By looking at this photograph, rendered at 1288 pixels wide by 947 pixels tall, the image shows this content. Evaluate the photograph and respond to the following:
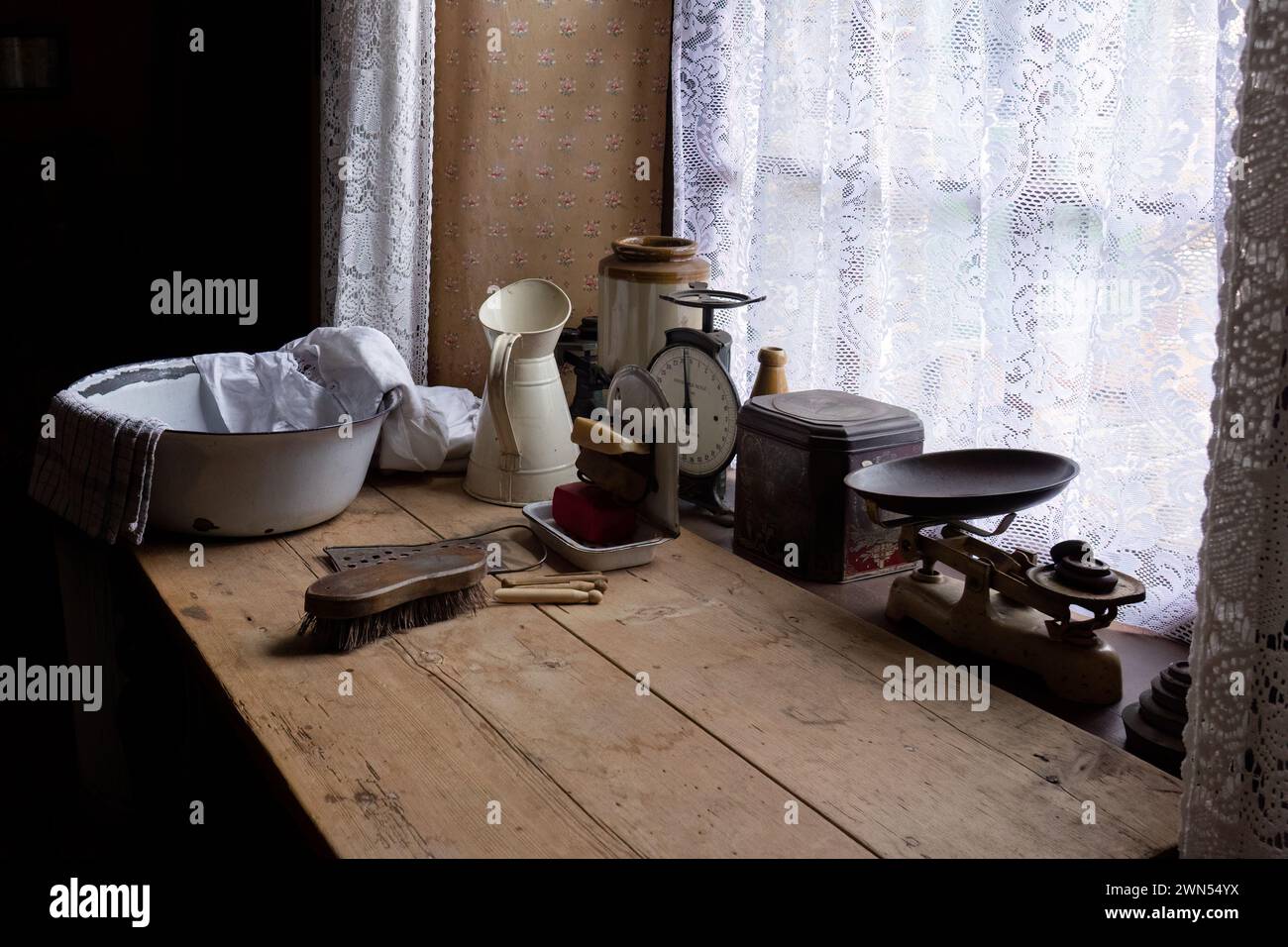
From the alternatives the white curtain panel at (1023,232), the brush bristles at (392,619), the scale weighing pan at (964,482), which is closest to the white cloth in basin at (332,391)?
the brush bristles at (392,619)

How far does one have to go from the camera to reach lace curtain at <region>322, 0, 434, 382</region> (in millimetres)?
2090

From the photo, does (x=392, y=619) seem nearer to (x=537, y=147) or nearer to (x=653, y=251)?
(x=653, y=251)

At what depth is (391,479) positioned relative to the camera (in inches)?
77.5

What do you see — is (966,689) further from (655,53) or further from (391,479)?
(655,53)

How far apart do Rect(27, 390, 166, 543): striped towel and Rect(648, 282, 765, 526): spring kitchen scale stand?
0.72 metres

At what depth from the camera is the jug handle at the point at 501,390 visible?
5.73ft

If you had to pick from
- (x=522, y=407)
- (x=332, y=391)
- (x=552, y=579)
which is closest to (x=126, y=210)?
(x=332, y=391)

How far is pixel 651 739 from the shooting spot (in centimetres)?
118

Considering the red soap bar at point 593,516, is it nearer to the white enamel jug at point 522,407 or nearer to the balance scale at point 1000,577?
the white enamel jug at point 522,407

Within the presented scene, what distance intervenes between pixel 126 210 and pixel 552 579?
2252mm

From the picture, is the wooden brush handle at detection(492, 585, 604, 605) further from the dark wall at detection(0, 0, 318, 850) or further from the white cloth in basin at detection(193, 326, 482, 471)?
the dark wall at detection(0, 0, 318, 850)

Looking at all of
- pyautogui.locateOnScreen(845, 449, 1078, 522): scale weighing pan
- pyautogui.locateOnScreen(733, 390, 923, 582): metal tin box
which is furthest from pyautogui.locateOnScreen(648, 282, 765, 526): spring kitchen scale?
pyautogui.locateOnScreen(845, 449, 1078, 522): scale weighing pan
